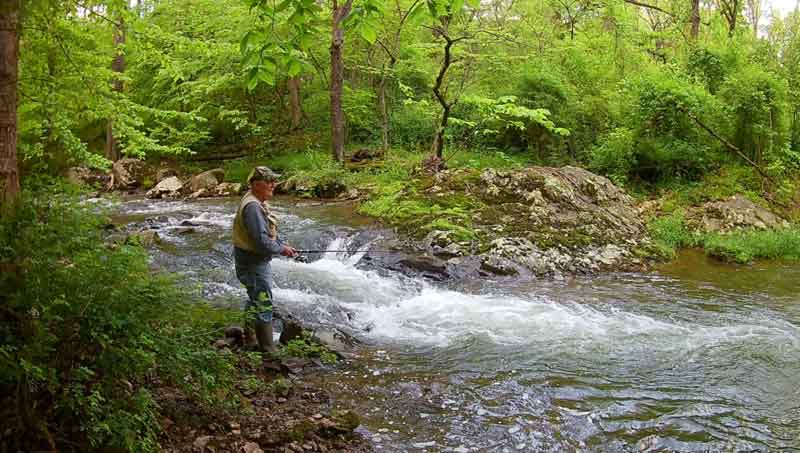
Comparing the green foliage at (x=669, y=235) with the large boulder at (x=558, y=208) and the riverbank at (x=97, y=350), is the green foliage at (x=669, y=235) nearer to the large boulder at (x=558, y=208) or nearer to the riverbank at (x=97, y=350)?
the large boulder at (x=558, y=208)

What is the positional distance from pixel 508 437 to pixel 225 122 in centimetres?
1932

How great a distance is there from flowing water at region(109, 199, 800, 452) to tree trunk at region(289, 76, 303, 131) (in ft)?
36.1

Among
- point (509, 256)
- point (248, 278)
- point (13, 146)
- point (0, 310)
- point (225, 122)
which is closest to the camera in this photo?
point (0, 310)

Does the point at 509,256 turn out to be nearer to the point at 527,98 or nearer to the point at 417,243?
the point at 417,243

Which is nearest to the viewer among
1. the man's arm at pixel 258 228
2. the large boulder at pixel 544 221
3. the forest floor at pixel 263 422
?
the forest floor at pixel 263 422

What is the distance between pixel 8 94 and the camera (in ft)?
12.3

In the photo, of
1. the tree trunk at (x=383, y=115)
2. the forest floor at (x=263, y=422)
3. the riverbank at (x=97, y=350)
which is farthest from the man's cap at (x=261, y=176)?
the tree trunk at (x=383, y=115)

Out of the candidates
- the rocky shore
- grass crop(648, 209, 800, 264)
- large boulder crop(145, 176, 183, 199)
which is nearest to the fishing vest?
the rocky shore

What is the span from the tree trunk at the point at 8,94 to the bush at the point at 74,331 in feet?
1.57

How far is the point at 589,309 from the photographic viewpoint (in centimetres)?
839

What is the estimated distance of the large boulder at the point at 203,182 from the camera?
18.2 meters

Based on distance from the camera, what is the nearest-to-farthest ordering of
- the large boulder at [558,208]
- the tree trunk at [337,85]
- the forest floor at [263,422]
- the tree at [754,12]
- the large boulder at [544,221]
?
the forest floor at [263,422], the large boulder at [544,221], the large boulder at [558,208], the tree trunk at [337,85], the tree at [754,12]

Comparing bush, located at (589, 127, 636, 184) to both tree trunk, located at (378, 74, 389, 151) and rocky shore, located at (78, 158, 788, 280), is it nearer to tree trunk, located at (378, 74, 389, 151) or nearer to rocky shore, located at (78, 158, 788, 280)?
rocky shore, located at (78, 158, 788, 280)

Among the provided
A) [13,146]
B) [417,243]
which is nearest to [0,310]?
[13,146]
